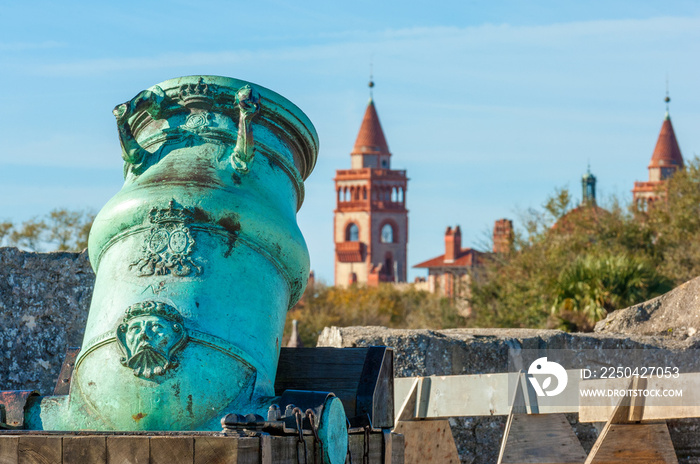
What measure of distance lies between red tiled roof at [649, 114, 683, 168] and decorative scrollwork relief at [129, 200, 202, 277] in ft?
341

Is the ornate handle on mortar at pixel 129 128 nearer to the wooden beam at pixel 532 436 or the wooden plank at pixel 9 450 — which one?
the wooden plank at pixel 9 450

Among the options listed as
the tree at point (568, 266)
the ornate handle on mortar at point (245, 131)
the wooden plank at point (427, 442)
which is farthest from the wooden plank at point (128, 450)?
the tree at point (568, 266)

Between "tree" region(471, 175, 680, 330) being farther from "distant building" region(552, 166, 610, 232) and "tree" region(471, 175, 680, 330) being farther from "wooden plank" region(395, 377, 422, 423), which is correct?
"wooden plank" region(395, 377, 422, 423)

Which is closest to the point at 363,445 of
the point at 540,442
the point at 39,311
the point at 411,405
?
the point at 540,442

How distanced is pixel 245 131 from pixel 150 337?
29.6 inches

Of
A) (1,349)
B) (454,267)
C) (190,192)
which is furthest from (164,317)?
(454,267)

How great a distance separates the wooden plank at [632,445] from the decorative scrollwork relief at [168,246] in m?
1.61

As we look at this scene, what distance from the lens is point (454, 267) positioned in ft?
328

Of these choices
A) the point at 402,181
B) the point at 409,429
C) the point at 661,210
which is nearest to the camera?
the point at 409,429

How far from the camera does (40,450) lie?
9.96ft

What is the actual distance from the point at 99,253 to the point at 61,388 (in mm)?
556

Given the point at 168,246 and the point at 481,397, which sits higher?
the point at 168,246

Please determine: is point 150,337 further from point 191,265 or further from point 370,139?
point 370,139

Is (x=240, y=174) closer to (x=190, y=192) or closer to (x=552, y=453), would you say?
(x=190, y=192)
